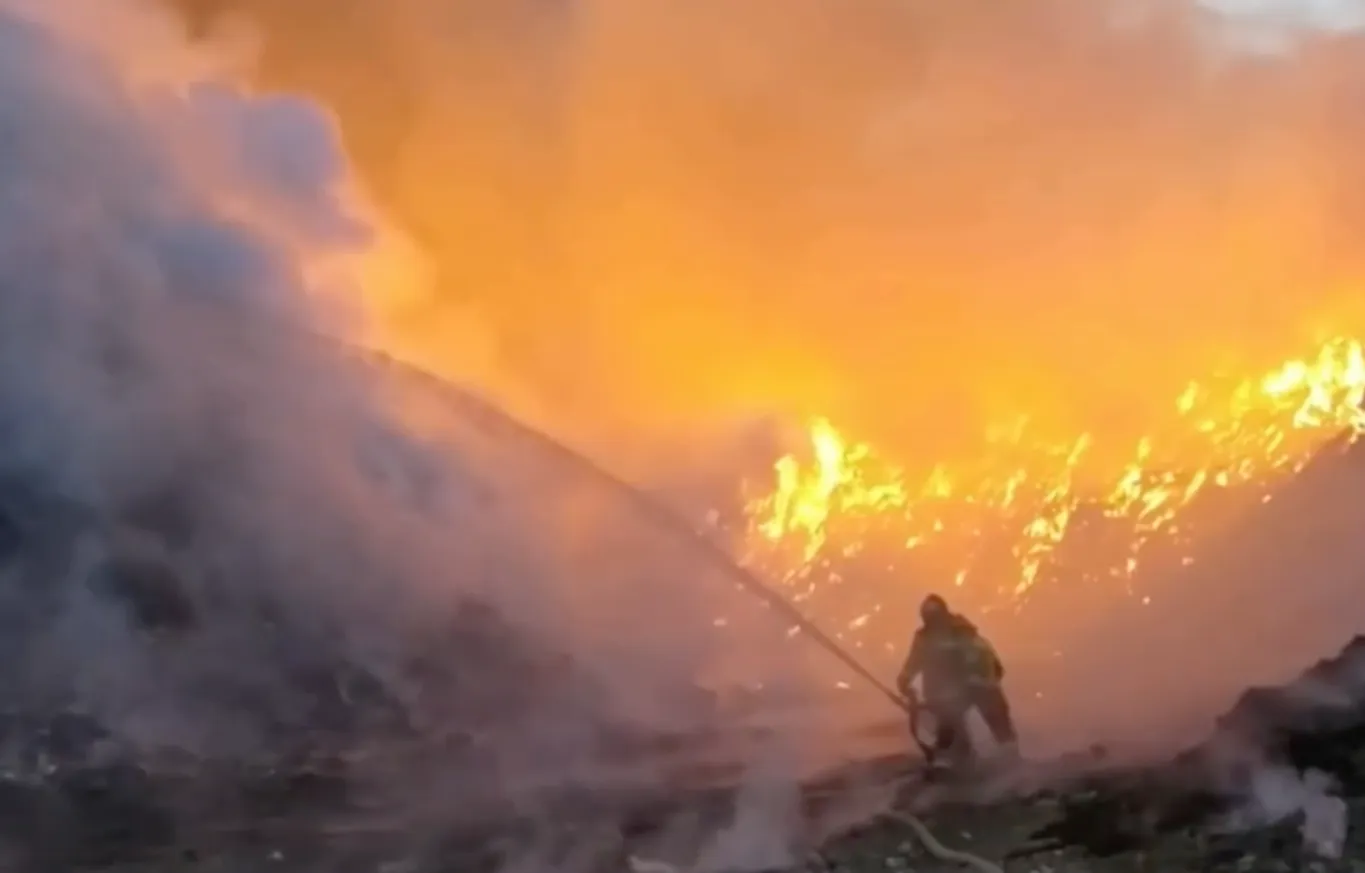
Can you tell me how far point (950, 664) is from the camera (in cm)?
1034

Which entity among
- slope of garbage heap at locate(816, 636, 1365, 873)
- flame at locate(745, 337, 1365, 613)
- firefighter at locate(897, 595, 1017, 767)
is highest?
flame at locate(745, 337, 1365, 613)

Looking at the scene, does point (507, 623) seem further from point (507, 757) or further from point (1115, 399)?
point (1115, 399)

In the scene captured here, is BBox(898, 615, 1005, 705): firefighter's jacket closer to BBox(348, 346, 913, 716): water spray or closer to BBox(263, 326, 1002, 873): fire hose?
BBox(263, 326, 1002, 873): fire hose

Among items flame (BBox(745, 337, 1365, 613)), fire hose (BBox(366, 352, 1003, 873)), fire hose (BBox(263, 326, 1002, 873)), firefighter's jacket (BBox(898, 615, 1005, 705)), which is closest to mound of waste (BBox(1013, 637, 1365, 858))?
firefighter's jacket (BBox(898, 615, 1005, 705))

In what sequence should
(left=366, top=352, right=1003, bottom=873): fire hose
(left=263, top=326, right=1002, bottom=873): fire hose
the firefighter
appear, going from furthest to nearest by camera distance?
1. (left=263, top=326, right=1002, bottom=873): fire hose
2. (left=366, top=352, right=1003, bottom=873): fire hose
3. the firefighter

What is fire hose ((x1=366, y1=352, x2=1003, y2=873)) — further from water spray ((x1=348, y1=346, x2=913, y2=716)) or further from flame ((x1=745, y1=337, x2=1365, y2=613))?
flame ((x1=745, y1=337, x2=1365, y2=613))

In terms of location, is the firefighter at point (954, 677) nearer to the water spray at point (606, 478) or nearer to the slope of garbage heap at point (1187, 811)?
the slope of garbage heap at point (1187, 811)

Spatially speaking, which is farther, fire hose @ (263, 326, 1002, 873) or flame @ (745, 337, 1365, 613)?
flame @ (745, 337, 1365, 613)

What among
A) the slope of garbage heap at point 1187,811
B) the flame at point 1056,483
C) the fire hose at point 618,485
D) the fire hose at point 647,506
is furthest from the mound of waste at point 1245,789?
the flame at point 1056,483

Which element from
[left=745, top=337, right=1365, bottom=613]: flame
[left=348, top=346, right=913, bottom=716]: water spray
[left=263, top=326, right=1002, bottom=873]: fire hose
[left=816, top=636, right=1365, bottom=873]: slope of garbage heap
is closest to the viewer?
[left=816, top=636, right=1365, bottom=873]: slope of garbage heap

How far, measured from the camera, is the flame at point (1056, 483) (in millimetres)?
13039

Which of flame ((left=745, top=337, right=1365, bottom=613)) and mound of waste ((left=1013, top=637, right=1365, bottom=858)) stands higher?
flame ((left=745, top=337, right=1365, bottom=613))

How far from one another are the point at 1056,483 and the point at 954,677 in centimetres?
377

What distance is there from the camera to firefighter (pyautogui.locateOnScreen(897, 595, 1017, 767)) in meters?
10.3
